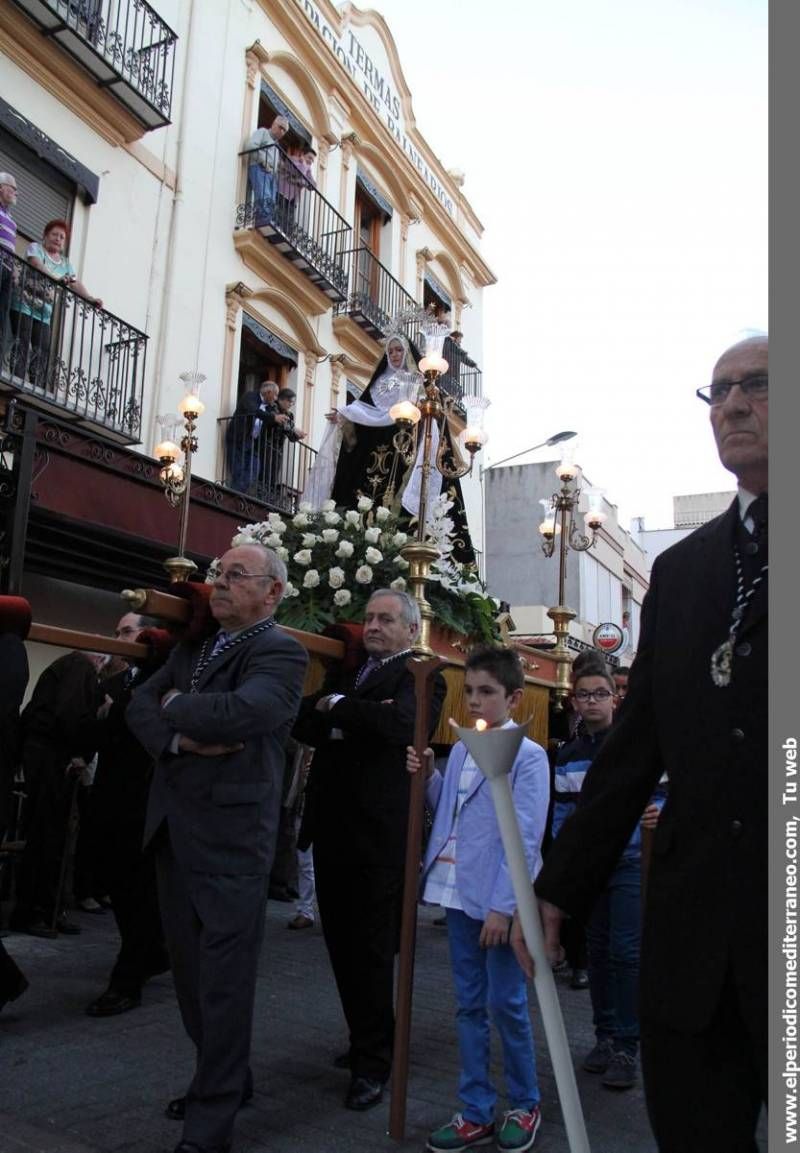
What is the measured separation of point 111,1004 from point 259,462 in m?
9.27

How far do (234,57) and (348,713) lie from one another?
42.4 feet

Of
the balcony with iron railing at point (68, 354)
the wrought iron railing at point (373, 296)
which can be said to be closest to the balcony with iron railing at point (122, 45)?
the balcony with iron railing at point (68, 354)

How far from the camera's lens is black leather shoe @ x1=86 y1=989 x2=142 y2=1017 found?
4.54m

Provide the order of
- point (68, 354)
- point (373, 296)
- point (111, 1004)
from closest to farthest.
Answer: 1. point (111, 1004)
2. point (68, 354)
3. point (373, 296)

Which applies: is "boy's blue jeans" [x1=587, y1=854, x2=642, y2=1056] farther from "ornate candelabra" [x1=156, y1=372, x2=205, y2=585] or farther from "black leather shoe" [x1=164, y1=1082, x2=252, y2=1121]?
"ornate candelabra" [x1=156, y1=372, x2=205, y2=585]

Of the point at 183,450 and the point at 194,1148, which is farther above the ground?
the point at 183,450

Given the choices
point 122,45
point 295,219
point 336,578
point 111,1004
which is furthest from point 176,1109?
point 295,219

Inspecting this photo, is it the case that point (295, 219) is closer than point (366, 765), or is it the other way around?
point (366, 765)

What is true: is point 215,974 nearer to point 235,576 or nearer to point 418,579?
point 235,576

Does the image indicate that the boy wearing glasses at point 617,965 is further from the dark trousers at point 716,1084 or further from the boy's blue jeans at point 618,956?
the dark trousers at point 716,1084

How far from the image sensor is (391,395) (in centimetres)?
812

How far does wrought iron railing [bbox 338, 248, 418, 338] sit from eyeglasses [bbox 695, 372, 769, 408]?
14.0 meters

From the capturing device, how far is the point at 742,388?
6.14 ft
